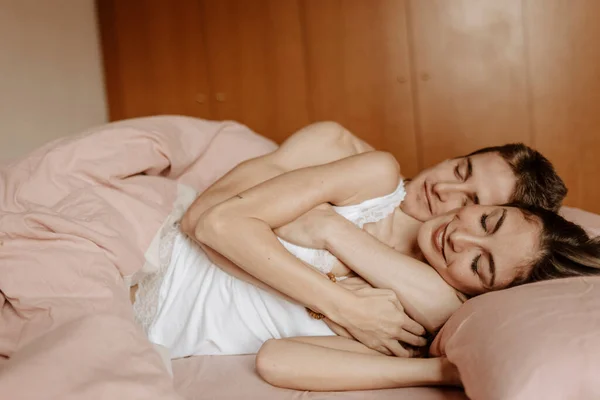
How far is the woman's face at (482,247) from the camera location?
1.18 meters

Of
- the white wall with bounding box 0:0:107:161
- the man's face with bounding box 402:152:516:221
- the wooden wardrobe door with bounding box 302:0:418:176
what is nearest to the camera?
the man's face with bounding box 402:152:516:221

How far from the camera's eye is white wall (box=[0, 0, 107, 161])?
1.86m

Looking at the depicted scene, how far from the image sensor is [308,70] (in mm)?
2213

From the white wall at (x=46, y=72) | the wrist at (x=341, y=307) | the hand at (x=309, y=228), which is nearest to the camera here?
the wrist at (x=341, y=307)

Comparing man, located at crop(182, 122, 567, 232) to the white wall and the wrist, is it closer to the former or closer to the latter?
the wrist

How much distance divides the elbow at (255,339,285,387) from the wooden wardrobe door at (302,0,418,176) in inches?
47.9

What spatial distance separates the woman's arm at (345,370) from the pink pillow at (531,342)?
54 mm

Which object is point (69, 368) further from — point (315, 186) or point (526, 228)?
point (526, 228)

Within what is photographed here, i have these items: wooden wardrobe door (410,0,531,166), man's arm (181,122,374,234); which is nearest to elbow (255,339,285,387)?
man's arm (181,122,374,234)

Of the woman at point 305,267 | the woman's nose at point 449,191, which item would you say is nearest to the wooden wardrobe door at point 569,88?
the woman's nose at point 449,191

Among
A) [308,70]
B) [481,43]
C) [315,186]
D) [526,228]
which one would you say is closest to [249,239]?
[315,186]

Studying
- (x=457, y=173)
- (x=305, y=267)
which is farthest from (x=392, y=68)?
(x=305, y=267)

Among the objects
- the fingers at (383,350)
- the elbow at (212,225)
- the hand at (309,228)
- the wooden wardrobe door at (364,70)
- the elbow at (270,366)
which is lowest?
the fingers at (383,350)

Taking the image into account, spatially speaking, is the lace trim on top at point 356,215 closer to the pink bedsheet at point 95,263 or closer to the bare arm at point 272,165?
the bare arm at point 272,165
